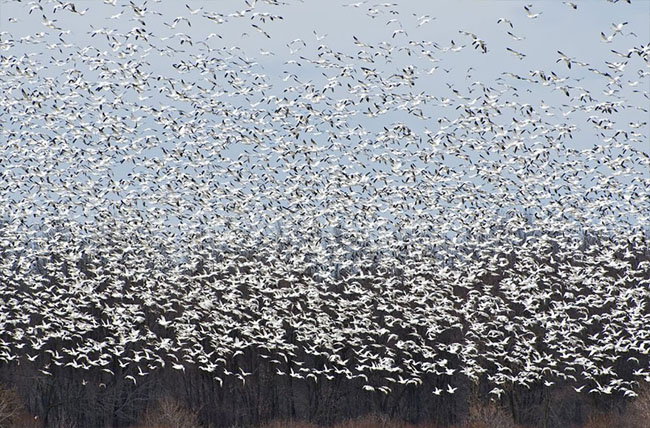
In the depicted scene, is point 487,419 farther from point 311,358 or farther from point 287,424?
point 311,358

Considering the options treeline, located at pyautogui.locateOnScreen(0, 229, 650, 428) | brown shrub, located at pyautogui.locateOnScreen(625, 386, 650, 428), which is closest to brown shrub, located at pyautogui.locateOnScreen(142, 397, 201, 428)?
treeline, located at pyautogui.locateOnScreen(0, 229, 650, 428)

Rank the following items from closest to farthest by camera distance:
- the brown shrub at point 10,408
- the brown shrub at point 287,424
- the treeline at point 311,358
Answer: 1. the brown shrub at point 10,408
2. the brown shrub at point 287,424
3. the treeline at point 311,358

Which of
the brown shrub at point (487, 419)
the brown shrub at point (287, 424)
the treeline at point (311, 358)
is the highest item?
the treeline at point (311, 358)

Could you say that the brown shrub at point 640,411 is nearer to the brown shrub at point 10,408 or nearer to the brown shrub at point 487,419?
the brown shrub at point 487,419

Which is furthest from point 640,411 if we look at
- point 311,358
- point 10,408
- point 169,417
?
point 10,408

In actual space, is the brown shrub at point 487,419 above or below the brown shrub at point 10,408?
below

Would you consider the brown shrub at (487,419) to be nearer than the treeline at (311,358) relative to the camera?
Yes

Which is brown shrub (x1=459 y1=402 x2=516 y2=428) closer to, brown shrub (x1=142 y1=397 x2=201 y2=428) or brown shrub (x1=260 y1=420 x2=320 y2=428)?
brown shrub (x1=260 y1=420 x2=320 y2=428)

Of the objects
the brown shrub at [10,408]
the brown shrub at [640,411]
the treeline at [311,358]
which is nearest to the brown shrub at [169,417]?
the treeline at [311,358]

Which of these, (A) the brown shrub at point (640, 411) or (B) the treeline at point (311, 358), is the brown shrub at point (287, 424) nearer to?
(B) the treeline at point (311, 358)

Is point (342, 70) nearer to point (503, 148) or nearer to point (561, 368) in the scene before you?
point (503, 148)

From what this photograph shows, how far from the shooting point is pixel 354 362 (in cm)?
5556

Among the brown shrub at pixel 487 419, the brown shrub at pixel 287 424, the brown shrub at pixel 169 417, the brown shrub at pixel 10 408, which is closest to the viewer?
the brown shrub at pixel 10 408

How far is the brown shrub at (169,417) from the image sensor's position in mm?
43438
